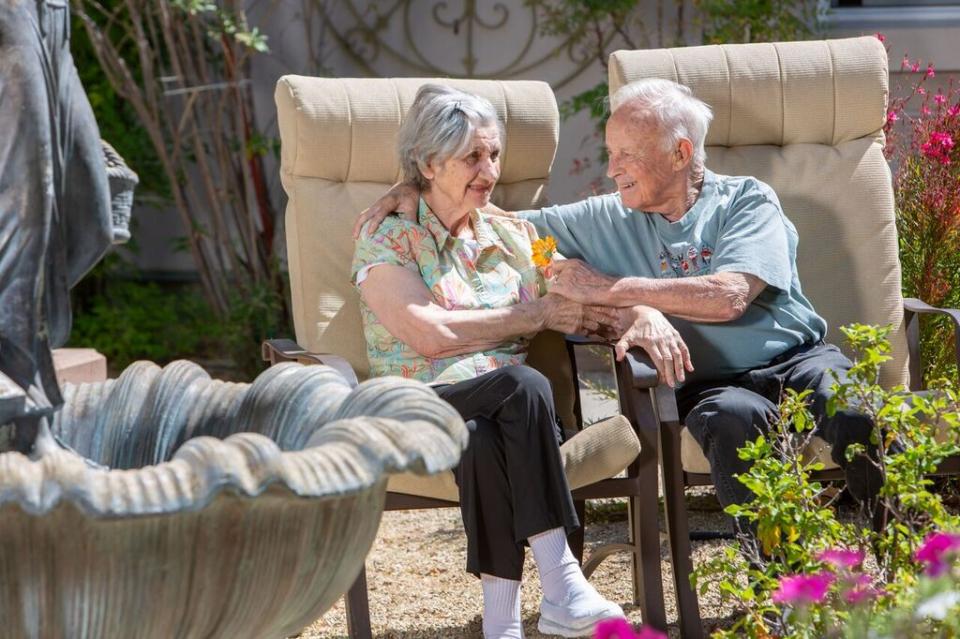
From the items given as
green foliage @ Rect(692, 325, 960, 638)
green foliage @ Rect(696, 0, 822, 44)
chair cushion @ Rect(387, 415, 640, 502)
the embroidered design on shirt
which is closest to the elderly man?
the embroidered design on shirt

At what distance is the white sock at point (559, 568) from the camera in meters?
2.81

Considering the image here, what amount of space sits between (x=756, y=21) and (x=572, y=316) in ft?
8.76

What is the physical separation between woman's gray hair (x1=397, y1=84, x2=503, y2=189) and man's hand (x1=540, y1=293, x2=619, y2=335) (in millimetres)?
415

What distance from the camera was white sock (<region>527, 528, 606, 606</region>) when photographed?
2.81m

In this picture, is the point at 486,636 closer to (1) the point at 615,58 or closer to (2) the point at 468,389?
(2) the point at 468,389

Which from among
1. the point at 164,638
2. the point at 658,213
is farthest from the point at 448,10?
the point at 164,638

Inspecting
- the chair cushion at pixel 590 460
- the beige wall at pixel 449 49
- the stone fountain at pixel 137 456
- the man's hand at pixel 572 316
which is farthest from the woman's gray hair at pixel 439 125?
the beige wall at pixel 449 49

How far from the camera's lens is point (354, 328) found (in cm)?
352

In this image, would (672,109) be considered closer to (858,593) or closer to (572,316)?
(572,316)

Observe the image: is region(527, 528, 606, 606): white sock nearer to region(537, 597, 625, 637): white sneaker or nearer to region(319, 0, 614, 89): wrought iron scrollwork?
region(537, 597, 625, 637): white sneaker

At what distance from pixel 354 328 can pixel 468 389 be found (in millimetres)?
679

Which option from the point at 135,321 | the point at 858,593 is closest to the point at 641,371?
the point at 858,593

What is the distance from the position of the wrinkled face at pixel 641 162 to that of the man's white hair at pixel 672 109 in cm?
3

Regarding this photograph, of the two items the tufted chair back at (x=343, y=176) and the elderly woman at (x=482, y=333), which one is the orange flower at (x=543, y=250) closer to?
the elderly woman at (x=482, y=333)
